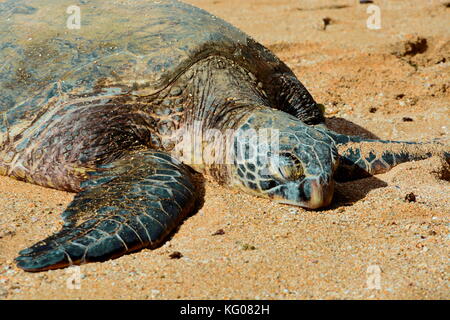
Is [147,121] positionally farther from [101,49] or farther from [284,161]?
[284,161]

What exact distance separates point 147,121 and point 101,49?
66cm

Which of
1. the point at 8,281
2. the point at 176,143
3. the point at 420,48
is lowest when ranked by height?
the point at 8,281

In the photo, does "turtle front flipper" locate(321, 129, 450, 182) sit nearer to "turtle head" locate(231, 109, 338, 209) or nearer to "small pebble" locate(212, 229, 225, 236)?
"turtle head" locate(231, 109, 338, 209)

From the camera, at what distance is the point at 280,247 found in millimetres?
3135

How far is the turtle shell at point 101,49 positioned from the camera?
4.06 meters

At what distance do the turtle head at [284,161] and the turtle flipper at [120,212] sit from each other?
1.36ft

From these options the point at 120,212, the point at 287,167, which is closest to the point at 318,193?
the point at 287,167

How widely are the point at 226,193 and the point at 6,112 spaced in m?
1.72

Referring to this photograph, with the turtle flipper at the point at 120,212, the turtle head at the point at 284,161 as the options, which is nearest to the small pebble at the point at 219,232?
the turtle flipper at the point at 120,212

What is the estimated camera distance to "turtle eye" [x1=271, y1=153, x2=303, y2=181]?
3574mm

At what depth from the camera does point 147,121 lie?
4.06 metres

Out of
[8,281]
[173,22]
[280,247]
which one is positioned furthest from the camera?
[173,22]

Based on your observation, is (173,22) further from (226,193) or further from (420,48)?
(420,48)
